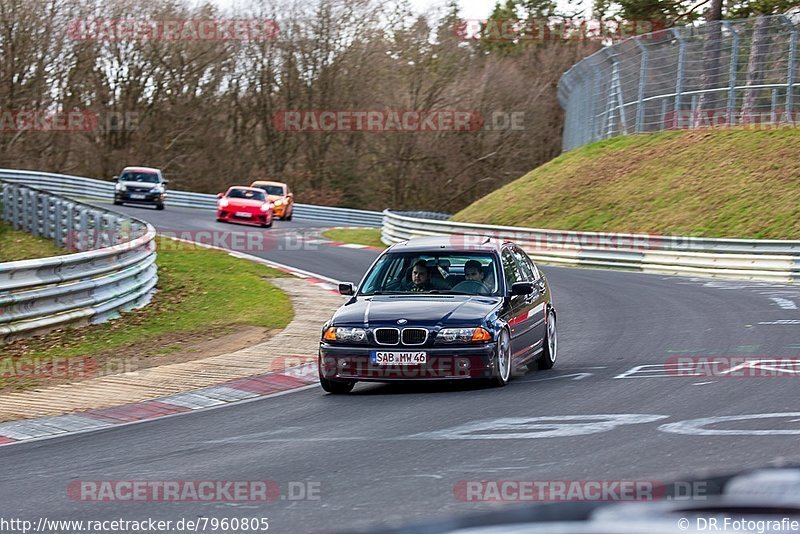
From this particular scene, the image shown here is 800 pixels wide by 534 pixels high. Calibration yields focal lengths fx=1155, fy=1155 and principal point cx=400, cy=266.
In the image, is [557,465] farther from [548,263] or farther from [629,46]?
[629,46]

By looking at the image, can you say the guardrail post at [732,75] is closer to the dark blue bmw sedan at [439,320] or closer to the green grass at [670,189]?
the green grass at [670,189]

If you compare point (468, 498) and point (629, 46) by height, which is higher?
point (629, 46)

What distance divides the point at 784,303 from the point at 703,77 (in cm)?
1753

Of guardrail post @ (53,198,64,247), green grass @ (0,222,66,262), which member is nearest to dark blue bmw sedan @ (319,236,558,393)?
green grass @ (0,222,66,262)

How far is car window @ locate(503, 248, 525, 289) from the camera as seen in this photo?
11570 mm

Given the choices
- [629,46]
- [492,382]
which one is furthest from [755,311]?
[629,46]

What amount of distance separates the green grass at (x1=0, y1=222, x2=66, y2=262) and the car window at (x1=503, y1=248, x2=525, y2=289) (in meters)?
12.4

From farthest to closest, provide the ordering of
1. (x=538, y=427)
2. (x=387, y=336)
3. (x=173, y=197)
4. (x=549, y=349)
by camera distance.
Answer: (x=173, y=197) < (x=549, y=349) < (x=387, y=336) < (x=538, y=427)

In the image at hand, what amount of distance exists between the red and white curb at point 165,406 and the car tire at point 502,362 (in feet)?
6.59

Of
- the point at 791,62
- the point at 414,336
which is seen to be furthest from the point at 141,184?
the point at 414,336

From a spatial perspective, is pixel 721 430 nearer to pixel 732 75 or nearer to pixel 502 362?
pixel 502 362

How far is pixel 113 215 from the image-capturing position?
21.3 metres

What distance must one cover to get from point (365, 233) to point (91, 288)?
2418 cm

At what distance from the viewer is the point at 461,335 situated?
10.3 meters
